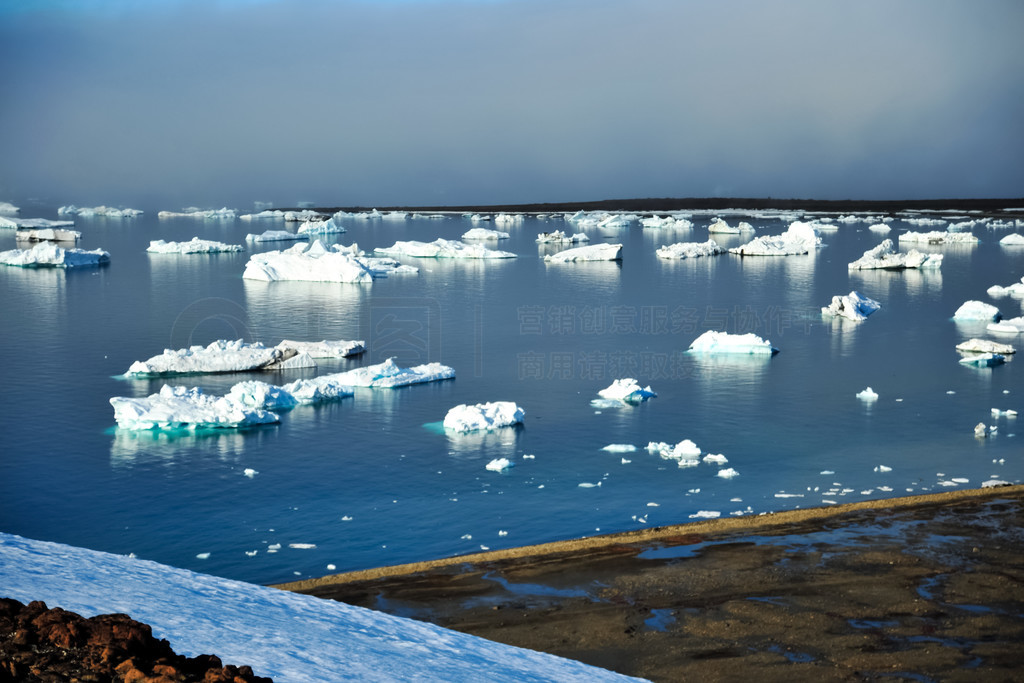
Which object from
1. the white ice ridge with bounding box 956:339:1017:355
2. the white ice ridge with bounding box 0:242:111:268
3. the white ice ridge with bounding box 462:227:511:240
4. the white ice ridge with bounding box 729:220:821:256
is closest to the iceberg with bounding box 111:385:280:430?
the white ice ridge with bounding box 956:339:1017:355

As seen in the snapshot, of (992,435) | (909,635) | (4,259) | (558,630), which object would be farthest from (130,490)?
(4,259)

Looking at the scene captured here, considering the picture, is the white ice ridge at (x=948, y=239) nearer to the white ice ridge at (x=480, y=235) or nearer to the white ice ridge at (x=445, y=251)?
the white ice ridge at (x=480, y=235)

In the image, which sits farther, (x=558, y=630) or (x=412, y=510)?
(x=412, y=510)

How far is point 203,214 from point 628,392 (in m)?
96.7

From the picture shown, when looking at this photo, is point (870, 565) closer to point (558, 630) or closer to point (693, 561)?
point (693, 561)

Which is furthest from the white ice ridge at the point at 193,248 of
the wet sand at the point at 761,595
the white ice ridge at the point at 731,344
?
the wet sand at the point at 761,595

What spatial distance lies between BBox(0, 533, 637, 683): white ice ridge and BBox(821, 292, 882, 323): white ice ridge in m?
25.1

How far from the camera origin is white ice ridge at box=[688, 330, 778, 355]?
23.5m

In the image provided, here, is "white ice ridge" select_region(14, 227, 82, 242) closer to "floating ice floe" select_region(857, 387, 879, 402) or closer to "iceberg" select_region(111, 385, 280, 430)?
"iceberg" select_region(111, 385, 280, 430)

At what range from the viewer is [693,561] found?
31.6 ft

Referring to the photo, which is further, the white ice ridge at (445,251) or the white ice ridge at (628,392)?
the white ice ridge at (445,251)

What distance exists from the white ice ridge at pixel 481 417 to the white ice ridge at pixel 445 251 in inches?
1280

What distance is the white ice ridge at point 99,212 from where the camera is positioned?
4028 inches

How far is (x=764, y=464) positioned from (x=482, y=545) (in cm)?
524
